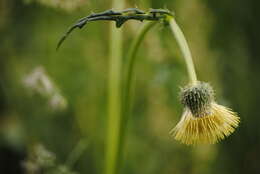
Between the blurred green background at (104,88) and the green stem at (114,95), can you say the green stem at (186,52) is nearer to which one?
the green stem at (114,95)

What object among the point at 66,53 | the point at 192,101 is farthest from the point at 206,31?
the point at 192,101

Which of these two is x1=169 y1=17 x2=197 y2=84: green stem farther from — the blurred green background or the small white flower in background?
the blurred green background

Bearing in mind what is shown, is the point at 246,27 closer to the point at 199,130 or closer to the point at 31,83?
the point at 31,83

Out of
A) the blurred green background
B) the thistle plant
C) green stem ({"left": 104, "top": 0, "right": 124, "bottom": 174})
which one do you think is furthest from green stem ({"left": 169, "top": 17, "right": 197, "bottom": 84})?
the blurred green background

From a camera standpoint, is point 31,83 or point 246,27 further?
point 246,27

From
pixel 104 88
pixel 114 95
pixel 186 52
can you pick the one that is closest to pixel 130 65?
pixel 186 52

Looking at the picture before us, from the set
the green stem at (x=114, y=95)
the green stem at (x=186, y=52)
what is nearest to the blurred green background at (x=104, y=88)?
the green stem at (x=114, y=95)
